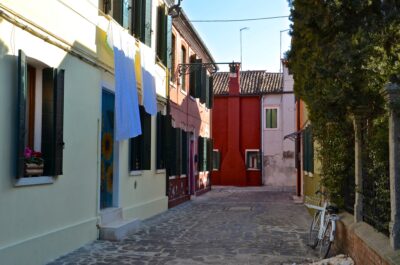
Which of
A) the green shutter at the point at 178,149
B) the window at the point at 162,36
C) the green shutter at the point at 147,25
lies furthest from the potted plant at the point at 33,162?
the green shutter at the point at 178,149

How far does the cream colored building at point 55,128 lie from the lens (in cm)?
689

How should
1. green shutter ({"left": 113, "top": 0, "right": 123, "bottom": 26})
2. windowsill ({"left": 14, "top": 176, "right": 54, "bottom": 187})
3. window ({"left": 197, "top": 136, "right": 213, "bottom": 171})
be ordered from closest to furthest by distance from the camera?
windowsill ({"left": 14, "top": 176, "right": 54, "bottom": 187}), green shutter ({"left": 113, "top": 0, "right": 123, "bottom": 26}), window ({"left": 197, "top": 136, "right": 213, "bottom": 171})

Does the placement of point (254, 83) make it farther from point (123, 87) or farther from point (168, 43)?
point (123, 87)

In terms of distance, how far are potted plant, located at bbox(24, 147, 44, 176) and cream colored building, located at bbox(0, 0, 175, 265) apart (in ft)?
0.22

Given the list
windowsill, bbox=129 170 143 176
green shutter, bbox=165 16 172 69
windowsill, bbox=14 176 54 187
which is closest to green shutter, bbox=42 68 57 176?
windowsill, bbox=14 176 54 187

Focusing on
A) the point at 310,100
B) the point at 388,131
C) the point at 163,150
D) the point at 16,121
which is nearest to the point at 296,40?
the point at 310,100

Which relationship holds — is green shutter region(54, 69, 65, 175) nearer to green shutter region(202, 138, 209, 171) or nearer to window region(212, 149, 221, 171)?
green shutter region(202, 138, 209, 171)

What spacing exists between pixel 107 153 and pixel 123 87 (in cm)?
200

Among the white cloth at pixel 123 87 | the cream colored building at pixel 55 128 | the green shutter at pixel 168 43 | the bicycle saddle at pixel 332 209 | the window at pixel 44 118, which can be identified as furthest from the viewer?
the green shutter at pixel 168 43

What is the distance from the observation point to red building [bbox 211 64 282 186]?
32875mm

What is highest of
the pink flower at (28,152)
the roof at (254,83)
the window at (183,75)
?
the roof at (254,83)

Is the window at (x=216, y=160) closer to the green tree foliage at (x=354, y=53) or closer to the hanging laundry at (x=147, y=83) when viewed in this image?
the hanging laundry at (x=147, y=83)

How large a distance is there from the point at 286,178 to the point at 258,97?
533cm

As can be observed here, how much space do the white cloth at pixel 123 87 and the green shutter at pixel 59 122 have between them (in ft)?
6.49
